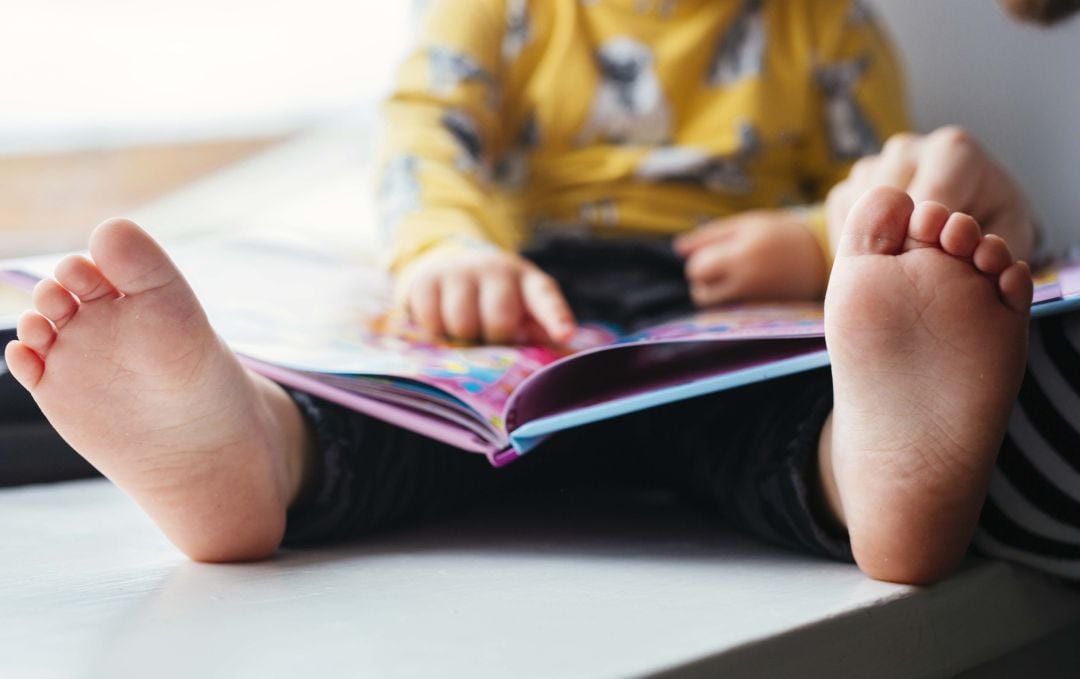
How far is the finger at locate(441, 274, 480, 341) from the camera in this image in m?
0.62

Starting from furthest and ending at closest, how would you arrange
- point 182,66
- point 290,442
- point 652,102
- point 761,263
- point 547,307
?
point 182,66 < point 652,102 < point 761,263 < point 547,307 < point 290,442

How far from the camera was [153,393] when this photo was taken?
437 millimetres

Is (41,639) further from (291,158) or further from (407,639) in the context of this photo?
(291,158)

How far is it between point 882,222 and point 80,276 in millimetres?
304

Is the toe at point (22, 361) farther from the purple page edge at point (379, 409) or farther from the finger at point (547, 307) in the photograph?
the finger at point (547, 307)

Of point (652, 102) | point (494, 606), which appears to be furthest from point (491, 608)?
point (652, 102)

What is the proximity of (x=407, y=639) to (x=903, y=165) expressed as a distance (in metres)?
→ 0.38

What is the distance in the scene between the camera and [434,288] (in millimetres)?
647

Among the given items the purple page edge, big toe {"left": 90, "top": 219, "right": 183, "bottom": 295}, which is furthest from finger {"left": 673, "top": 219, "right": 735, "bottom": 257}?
big toe {"left": 90, "top": 219, "right": 183, "bottom": 295}

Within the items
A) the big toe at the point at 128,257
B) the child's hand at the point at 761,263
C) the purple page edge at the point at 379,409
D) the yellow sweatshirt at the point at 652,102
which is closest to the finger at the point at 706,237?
the child's hand at the point at 761,263

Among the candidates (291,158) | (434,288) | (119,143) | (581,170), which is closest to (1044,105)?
(581,170)

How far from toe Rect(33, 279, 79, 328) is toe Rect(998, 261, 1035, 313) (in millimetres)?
350

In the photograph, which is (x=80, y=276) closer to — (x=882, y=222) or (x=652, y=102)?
(x=882, y=222)

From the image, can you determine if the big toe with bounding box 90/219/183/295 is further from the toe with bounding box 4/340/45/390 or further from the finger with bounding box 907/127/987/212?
the finger with bounding box 907/127/987/212
